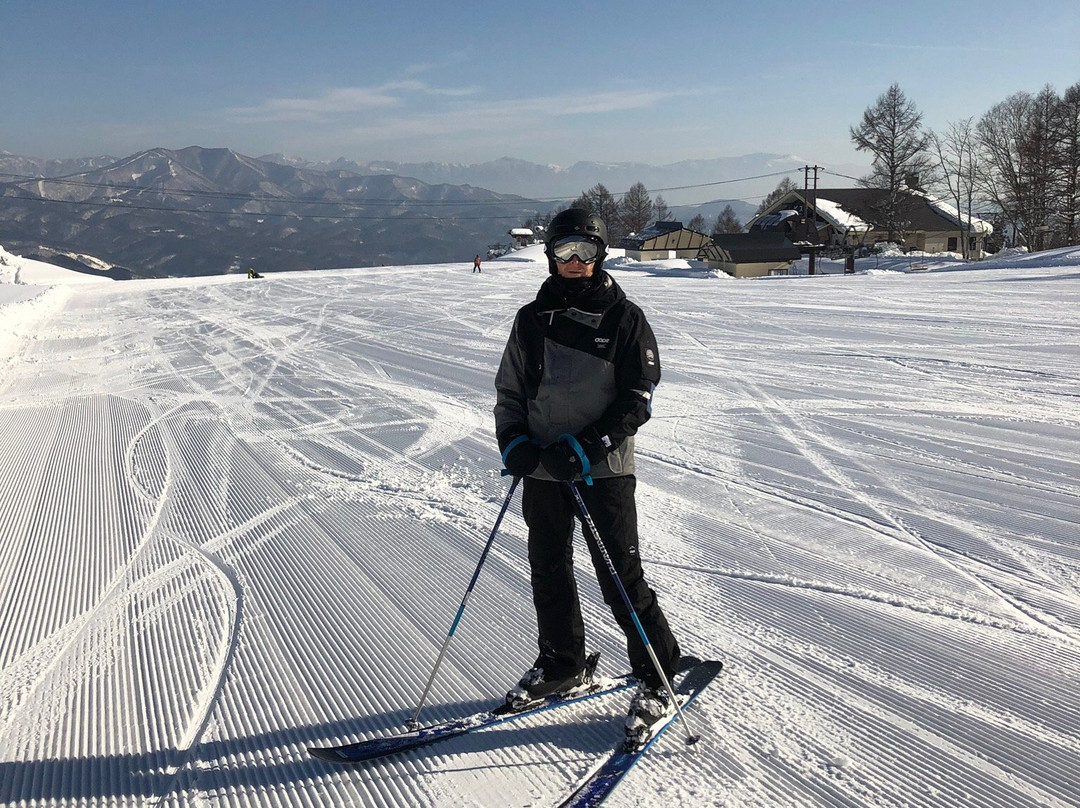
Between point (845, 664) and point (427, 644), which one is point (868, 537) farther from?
point (427, 644)

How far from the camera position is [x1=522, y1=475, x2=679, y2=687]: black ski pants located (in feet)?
8.81

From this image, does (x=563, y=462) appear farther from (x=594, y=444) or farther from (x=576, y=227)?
(x=576, y=227)

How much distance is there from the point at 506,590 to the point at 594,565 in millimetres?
1410

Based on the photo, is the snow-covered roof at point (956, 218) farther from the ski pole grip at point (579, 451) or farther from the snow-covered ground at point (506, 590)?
the ski pole grip at point (579, 451)

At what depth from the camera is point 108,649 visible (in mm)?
3521

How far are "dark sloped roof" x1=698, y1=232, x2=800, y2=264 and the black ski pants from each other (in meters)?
43.2

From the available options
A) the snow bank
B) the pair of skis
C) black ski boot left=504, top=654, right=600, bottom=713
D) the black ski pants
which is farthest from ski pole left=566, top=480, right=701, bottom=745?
the snow bank

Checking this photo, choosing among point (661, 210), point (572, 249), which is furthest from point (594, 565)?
point (661, 210)

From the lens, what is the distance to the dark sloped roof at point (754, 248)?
4366 cm

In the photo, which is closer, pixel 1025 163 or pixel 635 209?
pixel 1025 163

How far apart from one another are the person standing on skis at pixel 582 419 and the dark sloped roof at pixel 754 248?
4311 centimetres

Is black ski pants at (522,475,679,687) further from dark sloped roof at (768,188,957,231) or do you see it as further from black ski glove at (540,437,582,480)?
dark sloped roof at (768,188,957,231)

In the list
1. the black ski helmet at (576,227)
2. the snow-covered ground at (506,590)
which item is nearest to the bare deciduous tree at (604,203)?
the snow-covered ground at (506,590)

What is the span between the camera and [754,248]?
44.1 metres
